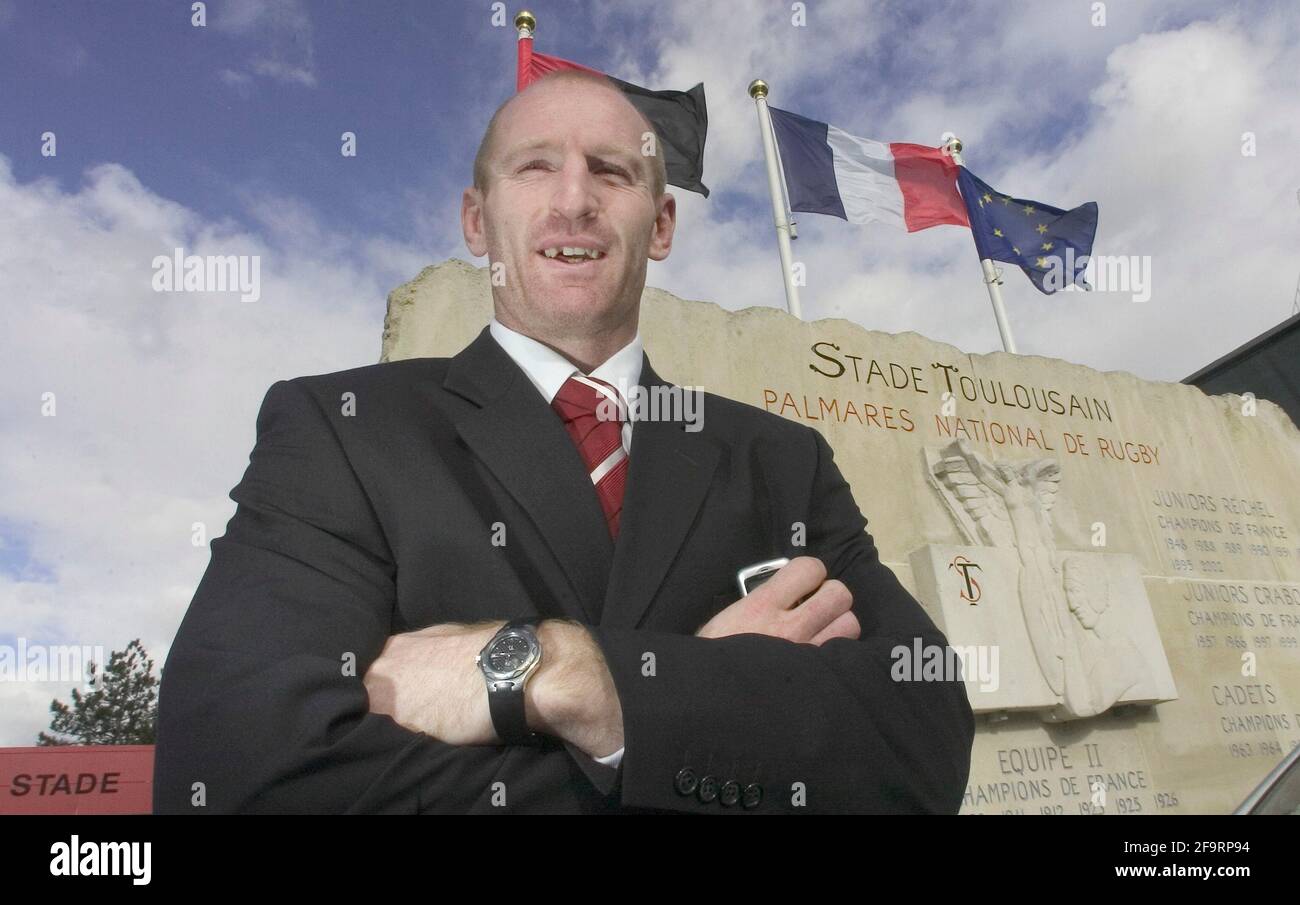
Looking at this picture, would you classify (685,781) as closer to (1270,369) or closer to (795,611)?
(795,611)

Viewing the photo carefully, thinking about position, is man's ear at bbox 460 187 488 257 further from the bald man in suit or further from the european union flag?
the european union flag

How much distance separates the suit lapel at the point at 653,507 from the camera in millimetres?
1167

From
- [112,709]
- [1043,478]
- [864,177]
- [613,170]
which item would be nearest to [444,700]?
[613,170]

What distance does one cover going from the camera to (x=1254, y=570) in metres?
6.37

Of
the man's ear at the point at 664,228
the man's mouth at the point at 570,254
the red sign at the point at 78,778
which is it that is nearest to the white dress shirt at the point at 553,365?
the man's mouth at the point at 570,254

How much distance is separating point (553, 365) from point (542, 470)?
0.84 feet

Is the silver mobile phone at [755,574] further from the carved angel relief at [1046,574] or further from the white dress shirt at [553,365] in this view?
the carved angel relief at [1046,574]

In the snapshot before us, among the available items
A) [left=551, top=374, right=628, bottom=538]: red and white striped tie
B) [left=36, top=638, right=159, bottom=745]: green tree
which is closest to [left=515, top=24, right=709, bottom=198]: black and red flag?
[left=551, top=374, right=628, bottom=538]: red and white striped tie

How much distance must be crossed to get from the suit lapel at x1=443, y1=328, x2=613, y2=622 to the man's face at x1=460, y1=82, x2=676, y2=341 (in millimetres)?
150

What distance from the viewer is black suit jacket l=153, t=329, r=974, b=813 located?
0.94 meters
